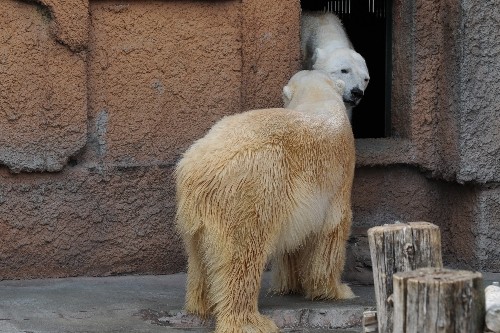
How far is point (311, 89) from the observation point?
525 cm

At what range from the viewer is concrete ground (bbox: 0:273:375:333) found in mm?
4820

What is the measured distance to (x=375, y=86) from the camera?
26.2 feet

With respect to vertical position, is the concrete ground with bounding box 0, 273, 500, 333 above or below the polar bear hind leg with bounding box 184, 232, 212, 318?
below

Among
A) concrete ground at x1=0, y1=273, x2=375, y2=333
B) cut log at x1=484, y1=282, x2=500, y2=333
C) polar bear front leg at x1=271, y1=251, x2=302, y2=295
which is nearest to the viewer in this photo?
cut log at x1=484, y1=282, x2=500, y2=333

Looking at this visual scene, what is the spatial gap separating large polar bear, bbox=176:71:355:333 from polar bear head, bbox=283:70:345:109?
0.49 feet

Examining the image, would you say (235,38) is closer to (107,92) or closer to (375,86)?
(107,92)

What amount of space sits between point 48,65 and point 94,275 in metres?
1.11

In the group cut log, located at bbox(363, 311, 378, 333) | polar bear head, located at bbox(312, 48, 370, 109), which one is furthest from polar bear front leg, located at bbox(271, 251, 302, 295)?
cut log, located at bbox(363, 311, 378, 333)

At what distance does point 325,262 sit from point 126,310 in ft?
3.11

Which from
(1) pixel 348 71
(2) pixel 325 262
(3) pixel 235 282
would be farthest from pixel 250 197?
(1) pixel 348 71

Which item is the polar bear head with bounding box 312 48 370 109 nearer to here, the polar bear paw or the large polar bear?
the large polar bear

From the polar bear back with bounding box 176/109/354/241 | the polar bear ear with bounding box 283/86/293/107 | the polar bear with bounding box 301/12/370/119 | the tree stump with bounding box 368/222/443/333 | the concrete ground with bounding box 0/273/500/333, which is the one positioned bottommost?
the concrete ground with bounding box 0/273/500/333

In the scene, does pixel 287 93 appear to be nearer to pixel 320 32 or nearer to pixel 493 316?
pixel 320 32

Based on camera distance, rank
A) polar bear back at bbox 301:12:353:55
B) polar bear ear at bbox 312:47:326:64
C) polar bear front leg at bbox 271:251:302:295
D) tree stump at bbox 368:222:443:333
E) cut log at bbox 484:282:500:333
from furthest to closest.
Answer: polar bear back at bbox 301:12:353:55 → polar bear ear at bbox 312:47:326:64 → polar bear front leg at bbox 271:251:302:295 → tree stump at bbox 368:222:443:333 → cut log at bbox 484:282:500:333
